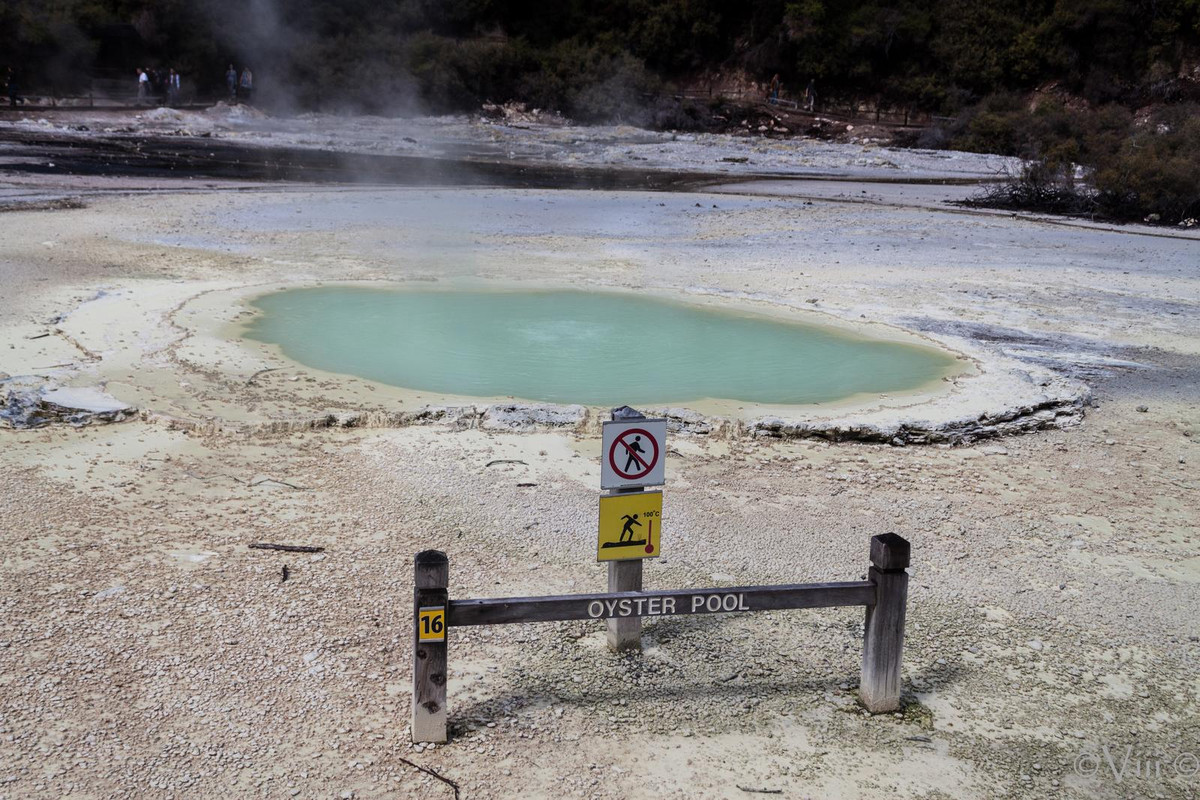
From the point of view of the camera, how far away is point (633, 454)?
10.5 feet

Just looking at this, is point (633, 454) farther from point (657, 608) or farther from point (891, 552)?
point (891, 552)

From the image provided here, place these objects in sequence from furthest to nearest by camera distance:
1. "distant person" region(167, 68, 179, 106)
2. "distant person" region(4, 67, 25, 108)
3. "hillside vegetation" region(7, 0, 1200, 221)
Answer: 1. "distant person" region(167, 68, 179, 106)
2. "hillside vegetation" region(7, 0, 1200, 221)
3. "distant person" region(4, 67, 25, 108)

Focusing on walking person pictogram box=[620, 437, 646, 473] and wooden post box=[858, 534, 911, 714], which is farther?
walking person pictogram box=[620, 437, 646, 473]

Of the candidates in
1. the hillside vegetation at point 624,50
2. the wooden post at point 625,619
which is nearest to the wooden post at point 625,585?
the wooden post at point 625,619

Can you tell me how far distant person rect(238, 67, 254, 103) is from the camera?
1455 inches

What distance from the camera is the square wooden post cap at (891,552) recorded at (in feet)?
10.1

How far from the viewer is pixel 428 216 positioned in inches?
510

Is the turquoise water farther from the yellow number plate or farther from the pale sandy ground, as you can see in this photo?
the yellow number plate

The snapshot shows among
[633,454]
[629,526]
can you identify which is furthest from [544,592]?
[633,454]

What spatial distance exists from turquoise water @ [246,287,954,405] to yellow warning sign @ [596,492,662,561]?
2.77 metres

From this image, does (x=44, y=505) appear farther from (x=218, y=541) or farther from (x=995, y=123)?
(x=995, y=123)

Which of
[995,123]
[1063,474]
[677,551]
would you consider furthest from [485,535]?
[995,123]

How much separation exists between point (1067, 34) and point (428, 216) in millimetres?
30477

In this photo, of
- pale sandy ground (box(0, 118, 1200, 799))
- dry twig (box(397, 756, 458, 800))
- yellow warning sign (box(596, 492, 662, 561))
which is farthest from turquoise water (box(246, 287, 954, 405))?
dry twig (box(397, 756, 458, 800))
